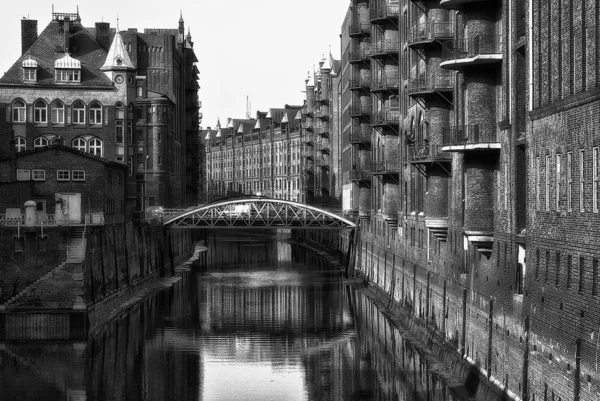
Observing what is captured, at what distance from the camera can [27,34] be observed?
85062mm

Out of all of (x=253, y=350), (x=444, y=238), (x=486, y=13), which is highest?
(x=486, y=13)

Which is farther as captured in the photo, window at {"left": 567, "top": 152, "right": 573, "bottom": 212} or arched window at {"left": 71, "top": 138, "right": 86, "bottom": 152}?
arched window at {"left": 71, "top": 138, "right": 86, "bottom": 152}

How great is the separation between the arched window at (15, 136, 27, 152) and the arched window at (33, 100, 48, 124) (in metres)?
1.68

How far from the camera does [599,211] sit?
24.1 meters

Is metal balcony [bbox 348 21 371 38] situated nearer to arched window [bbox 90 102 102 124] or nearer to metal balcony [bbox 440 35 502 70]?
arched window [bbox 90 102 102 124]

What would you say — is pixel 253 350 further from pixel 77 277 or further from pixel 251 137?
pixel 251 137

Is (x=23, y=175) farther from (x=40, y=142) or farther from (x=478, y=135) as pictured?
(x=478, y=135)

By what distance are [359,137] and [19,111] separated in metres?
24.1

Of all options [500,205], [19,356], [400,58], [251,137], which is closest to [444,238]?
→ [500,205]

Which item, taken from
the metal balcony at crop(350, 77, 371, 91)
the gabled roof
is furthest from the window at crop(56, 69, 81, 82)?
the metal balcony at crop(350, 77, 371, 91)

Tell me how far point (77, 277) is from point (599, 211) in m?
32.1

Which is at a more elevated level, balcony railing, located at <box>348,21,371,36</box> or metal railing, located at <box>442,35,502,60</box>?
balcony railing, located at <box>348,21,371,36</box>

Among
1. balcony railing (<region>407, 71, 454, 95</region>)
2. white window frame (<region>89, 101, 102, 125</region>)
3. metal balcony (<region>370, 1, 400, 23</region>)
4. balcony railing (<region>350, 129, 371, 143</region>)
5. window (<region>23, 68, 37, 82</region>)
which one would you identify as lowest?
balcony railing (<region>350, 129, 371, 143</region>)

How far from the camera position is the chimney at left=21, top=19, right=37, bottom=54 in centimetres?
8506
